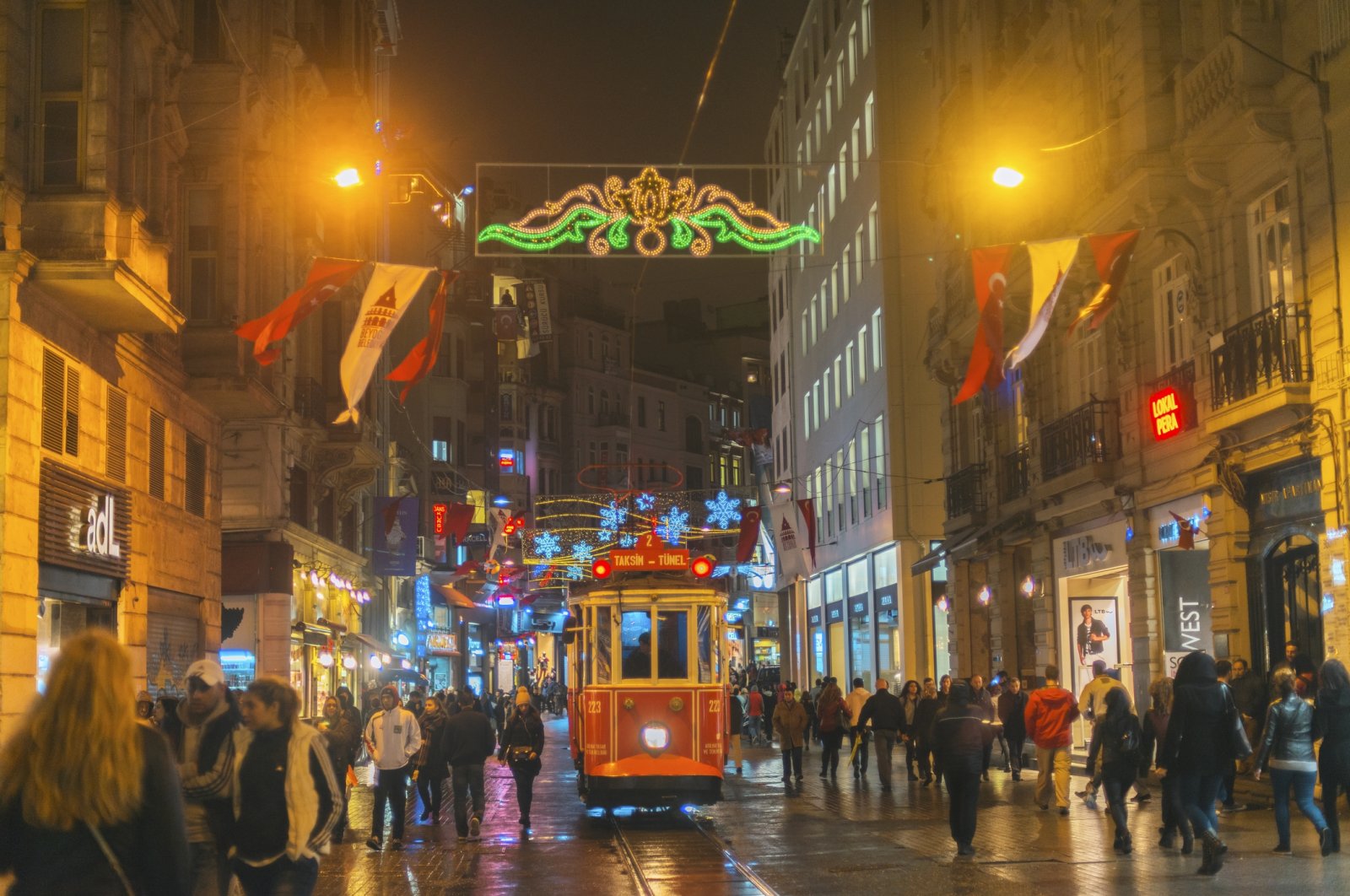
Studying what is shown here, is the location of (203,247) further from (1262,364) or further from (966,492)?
(966,492)

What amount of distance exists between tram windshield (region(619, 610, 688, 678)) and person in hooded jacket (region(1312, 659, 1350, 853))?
324 inches

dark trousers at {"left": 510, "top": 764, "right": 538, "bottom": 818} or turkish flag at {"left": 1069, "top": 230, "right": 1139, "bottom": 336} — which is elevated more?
turkish flag at {"left": 1069, "top": 230, "right": 1139, "bottom": 336}

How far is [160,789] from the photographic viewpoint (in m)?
5.07

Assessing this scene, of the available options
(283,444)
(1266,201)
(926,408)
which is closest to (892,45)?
(926,408)

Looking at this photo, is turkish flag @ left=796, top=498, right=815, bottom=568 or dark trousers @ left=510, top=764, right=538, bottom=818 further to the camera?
turkish flag @ left=796, top=498, right=815, bottom=568

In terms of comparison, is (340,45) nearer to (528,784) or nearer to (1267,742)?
(528,784)

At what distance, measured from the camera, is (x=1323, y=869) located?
42.4 feet

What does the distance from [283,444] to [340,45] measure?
11.1 m

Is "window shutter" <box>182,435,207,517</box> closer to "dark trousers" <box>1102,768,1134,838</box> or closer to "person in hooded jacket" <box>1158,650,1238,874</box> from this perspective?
"dark trousers" <box>1102,768,1134,838</box>

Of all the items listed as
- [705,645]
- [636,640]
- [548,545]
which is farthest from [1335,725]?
[548,545]

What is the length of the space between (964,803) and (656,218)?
7.75 m

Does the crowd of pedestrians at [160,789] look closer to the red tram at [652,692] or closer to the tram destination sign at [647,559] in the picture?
the red tram at [652,692]

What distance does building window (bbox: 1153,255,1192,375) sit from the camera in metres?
23.6

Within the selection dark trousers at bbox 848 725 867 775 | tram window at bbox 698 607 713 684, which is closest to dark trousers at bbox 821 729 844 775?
dark trousers at bbox 848 725 867 775
